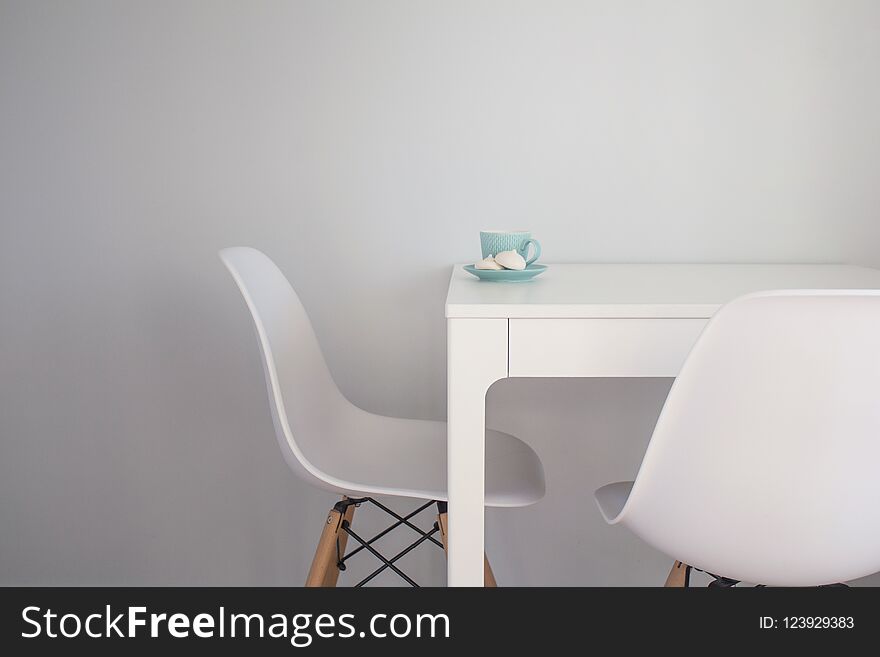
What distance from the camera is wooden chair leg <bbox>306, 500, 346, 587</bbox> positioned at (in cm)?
148

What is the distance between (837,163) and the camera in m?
1.81

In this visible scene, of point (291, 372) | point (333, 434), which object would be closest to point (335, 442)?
point (333, 434)

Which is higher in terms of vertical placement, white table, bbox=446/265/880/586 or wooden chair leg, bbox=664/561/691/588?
white table, bbox=446/265/880/586

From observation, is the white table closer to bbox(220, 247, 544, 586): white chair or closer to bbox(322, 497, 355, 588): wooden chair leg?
bbox(220, 247, 544, 586): white chair

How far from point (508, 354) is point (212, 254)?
0.91m

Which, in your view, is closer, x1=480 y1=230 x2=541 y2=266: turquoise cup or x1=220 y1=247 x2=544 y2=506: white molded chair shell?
x1=220 y1=247 x2=544 y2=506: white molded chair shell

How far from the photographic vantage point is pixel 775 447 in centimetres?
102

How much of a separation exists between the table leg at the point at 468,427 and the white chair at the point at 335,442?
0.10 metres

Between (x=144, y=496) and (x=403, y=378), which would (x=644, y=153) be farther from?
(x=144, y=496)

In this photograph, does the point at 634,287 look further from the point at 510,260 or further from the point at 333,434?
the point at 333,434

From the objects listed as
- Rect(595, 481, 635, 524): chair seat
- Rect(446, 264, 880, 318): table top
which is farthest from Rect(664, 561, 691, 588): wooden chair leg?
Rect(446, 264, 880, 318): table top

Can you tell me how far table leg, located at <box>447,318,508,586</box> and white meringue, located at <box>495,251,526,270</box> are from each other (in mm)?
269

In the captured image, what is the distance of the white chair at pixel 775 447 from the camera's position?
96 centimetres

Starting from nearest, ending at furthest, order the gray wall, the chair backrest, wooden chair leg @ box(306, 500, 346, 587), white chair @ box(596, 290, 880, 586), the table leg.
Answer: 1. white chair @ box(596, 290, 880, 586)
2. the table leg
3. the chair backrest
4. wooden chair leg @ box(306, 500, 346, 587)
5. the gray wall
